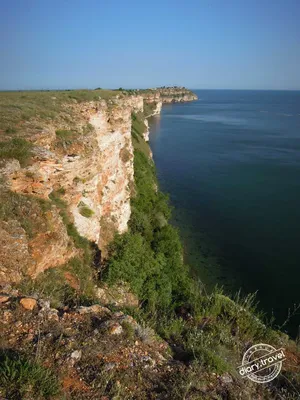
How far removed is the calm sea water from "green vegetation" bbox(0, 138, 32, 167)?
35.8 ft

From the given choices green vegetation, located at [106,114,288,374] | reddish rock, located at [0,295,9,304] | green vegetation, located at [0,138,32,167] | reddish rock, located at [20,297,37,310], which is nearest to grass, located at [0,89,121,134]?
green vegetation, located at [0,138,32,167]

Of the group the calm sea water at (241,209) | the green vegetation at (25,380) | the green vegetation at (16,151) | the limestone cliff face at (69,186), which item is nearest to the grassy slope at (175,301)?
the limestone cliff face at (69,186)

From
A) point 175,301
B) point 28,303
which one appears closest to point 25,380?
point 28,303

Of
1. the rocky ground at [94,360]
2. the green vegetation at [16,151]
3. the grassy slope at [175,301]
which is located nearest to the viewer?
the rocky ground at [94,360]

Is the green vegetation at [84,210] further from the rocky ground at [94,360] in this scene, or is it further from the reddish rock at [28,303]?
the reddish rock at [28,303]

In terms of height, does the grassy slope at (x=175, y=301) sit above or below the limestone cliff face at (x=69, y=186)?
below

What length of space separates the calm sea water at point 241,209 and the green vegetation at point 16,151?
10923 millimetres

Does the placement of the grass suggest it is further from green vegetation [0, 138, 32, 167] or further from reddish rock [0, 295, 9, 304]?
reddish rock [0, 295, 9, 304]

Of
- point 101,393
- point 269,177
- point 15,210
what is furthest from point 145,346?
point 269,177

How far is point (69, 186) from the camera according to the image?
10.4m

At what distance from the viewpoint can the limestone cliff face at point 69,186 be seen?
22.4 ft

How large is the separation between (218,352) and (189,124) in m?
74.5

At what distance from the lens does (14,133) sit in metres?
9.37

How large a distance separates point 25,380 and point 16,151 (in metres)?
7.05
